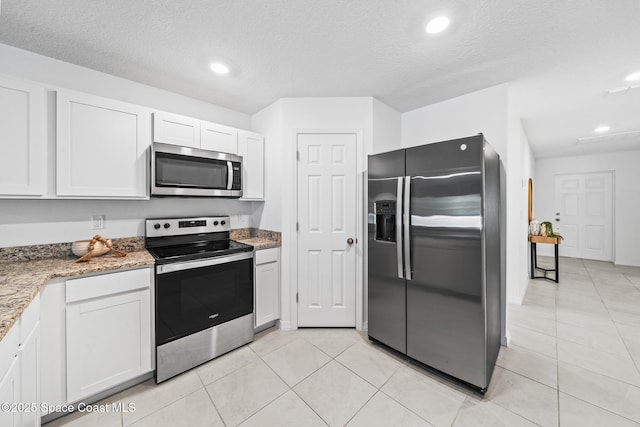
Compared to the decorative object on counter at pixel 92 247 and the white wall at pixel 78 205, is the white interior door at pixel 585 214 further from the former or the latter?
the decorative object on counter at pixel 92 247

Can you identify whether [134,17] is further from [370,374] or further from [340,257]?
[370,374]

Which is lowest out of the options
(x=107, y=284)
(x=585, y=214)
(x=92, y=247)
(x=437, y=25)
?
(x=107, y=284)

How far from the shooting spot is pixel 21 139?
1608mm

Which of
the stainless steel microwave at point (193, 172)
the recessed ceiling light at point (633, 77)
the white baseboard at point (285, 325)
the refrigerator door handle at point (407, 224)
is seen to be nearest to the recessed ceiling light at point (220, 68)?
the stainless steel microwave at point (193, 172)

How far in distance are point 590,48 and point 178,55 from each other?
10.5 ft

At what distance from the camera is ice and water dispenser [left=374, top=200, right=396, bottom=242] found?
88.3 inches

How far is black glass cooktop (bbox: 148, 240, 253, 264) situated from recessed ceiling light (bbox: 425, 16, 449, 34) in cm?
227

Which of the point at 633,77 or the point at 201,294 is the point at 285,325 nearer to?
the point at 201,294

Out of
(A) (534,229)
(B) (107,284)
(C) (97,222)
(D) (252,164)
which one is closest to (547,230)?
(A) (534,229)

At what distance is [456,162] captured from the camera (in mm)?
1804

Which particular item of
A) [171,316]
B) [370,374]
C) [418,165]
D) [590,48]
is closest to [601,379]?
[370,374]

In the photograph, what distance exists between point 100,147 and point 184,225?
95cm

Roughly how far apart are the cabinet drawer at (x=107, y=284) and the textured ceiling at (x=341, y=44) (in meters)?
1.68

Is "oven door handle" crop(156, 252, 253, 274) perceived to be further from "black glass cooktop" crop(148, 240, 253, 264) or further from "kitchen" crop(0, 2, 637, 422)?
"kitchen" crop(0, 2, 637, 422)
